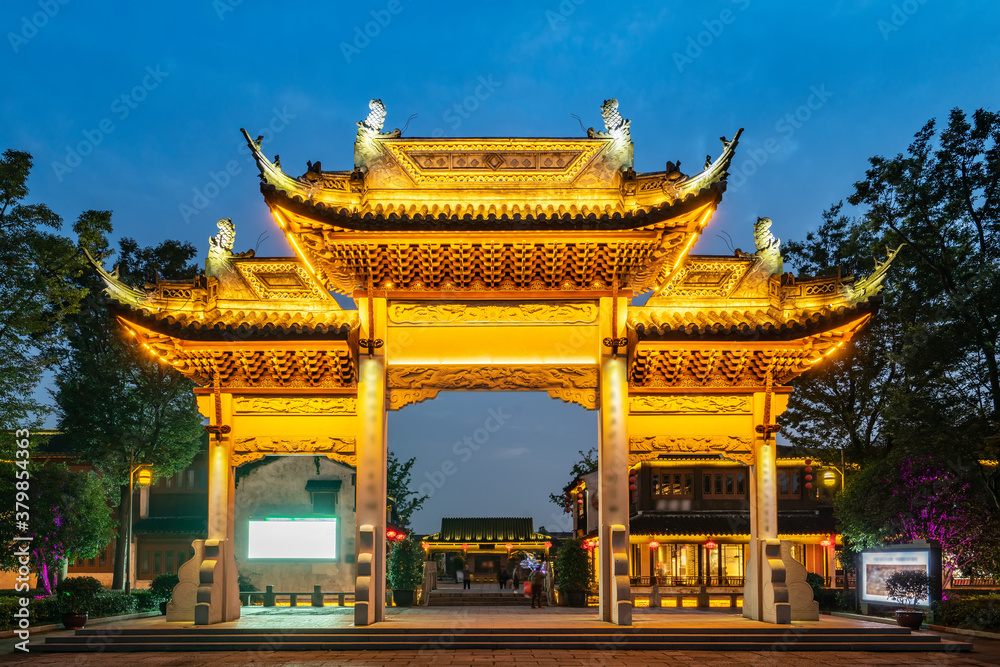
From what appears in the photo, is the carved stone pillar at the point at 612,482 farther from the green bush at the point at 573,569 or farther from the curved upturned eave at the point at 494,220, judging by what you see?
the green bush at the point at 573,569

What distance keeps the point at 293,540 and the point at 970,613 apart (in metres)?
13.8

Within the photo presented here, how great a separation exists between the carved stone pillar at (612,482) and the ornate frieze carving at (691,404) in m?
0.70

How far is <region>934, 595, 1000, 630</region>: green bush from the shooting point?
16.4 meters

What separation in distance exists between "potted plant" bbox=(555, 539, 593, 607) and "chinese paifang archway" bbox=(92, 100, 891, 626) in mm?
8550

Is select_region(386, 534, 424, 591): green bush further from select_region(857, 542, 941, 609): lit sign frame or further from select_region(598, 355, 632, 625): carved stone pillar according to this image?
select_region(857, 542, 941, 609): lit sign frame

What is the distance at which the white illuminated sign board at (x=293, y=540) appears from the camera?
16.8m

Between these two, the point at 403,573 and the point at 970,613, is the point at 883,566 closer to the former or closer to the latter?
the point at 970,613

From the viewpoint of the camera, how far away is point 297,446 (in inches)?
554

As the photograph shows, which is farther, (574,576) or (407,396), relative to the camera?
(574,576)

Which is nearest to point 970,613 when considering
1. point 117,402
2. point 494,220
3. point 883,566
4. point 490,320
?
point 883,566

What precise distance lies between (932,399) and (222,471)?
15.5m

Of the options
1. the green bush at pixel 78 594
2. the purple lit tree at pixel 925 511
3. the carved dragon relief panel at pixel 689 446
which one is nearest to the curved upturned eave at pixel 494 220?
the carved dragon relief panel at pixel 689 446

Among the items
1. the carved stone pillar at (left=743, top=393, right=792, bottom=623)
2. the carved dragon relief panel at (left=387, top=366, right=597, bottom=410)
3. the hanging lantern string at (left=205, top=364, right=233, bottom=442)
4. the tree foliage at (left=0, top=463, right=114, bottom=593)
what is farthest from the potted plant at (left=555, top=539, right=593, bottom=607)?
the tree foliage at (left=0, top=463, right=114, bottom=593)

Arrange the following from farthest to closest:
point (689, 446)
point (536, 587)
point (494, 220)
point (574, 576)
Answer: point (536, 587), point (574, 576), point (689, 446), point (494, 220)
